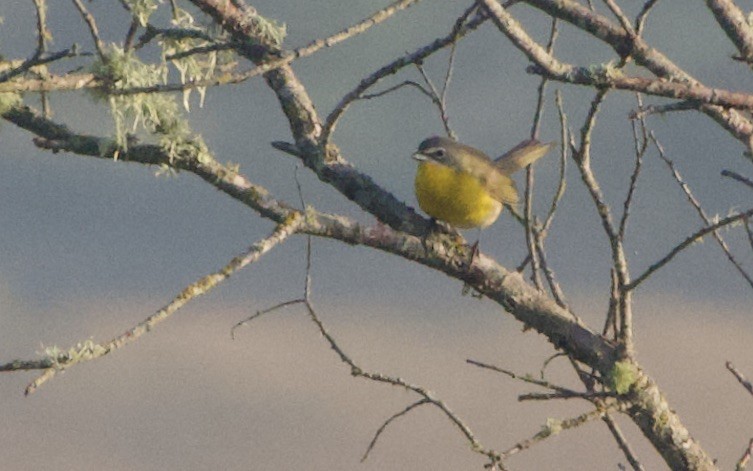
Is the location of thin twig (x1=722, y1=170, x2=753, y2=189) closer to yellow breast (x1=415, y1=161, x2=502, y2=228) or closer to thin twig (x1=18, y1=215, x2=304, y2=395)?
thin twig (x1=18, y1=215, x2=304, y2=395)

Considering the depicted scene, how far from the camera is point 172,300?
307cm

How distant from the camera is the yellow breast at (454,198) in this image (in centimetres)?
544

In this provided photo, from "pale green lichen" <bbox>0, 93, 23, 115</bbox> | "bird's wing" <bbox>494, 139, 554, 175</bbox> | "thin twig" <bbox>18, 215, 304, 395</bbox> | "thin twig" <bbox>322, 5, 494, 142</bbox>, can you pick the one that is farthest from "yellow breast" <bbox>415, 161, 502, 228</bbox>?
"pale green lichen" <bbox>0, 93, 23, 115</bbox>

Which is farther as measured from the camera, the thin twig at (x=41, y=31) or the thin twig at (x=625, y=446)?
the thin twig at (x=625, y=446)

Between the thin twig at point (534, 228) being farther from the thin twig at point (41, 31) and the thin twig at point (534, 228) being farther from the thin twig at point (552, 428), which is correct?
the thin twig at point (41, 31)

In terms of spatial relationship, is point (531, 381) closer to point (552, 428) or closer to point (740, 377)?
point (552, 428)

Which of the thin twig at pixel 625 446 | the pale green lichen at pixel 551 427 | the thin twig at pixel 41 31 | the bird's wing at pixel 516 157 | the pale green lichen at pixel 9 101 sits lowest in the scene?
the pale green lichen at pixel 551 427

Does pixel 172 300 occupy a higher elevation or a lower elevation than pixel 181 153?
lower

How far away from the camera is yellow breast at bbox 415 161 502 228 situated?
5.44 m

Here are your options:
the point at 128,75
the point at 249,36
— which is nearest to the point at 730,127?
the point at 249,36

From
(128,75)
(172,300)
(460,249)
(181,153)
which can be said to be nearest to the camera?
(172,300)

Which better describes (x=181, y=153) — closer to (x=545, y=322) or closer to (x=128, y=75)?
(x=128, y=75)

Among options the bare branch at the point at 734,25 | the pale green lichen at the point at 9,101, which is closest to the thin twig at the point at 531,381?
the bare branch at the point at 734,25

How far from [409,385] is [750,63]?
1779mm
